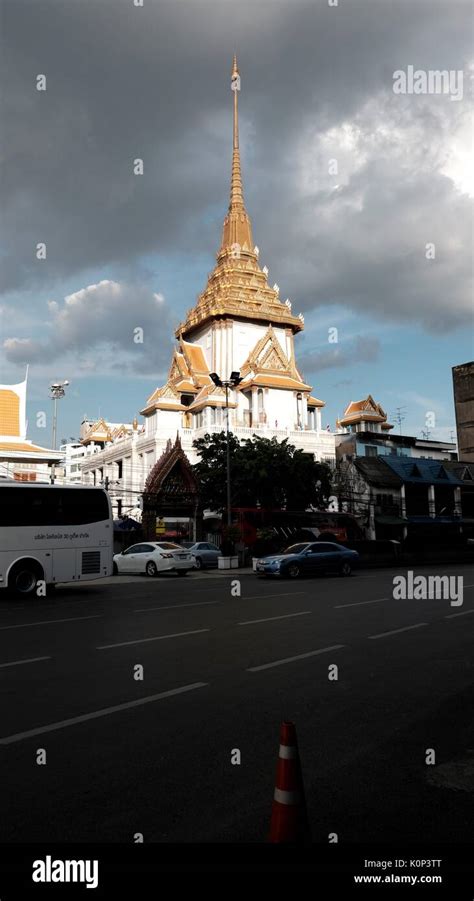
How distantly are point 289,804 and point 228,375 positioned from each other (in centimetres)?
5810

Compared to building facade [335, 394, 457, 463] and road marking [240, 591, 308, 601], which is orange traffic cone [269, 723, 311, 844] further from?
building facade [335, 394, 457, 463]

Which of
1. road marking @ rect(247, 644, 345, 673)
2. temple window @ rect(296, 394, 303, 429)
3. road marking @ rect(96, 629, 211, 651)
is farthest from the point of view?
temple window @ rect(296, 394, 303, 429)

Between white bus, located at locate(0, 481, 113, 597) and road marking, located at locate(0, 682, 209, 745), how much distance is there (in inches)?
448

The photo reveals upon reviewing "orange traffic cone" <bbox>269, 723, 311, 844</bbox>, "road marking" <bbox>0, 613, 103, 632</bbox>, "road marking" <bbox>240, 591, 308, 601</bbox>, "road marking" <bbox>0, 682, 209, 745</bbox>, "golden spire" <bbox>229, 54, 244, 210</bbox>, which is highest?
"golden spire" <bbox>229, 54, 244, 210</bbox>

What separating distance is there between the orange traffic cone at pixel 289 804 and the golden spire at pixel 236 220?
68668 millimetres

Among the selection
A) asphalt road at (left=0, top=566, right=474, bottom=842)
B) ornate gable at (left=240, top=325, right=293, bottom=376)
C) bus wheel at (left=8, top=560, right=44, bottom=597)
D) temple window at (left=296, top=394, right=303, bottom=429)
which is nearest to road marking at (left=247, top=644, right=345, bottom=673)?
asphalt road at (left=0, top=566, right=474, bottom=842)

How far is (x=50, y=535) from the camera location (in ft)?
58.3

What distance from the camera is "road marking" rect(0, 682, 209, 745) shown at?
5324 millimetres

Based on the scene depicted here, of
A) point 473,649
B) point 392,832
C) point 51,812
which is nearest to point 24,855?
point 51,812

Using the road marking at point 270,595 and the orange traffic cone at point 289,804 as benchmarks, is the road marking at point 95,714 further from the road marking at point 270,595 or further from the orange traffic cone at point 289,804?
the road marking at point 270,595

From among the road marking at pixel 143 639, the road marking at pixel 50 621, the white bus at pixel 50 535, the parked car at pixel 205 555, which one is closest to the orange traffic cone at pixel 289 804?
the road marking at pixel 143 639

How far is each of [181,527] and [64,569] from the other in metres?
25.7

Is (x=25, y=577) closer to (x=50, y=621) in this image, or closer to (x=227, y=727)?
(x=50, y=621)

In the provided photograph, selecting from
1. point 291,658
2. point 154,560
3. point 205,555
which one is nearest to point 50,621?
point 291,658
